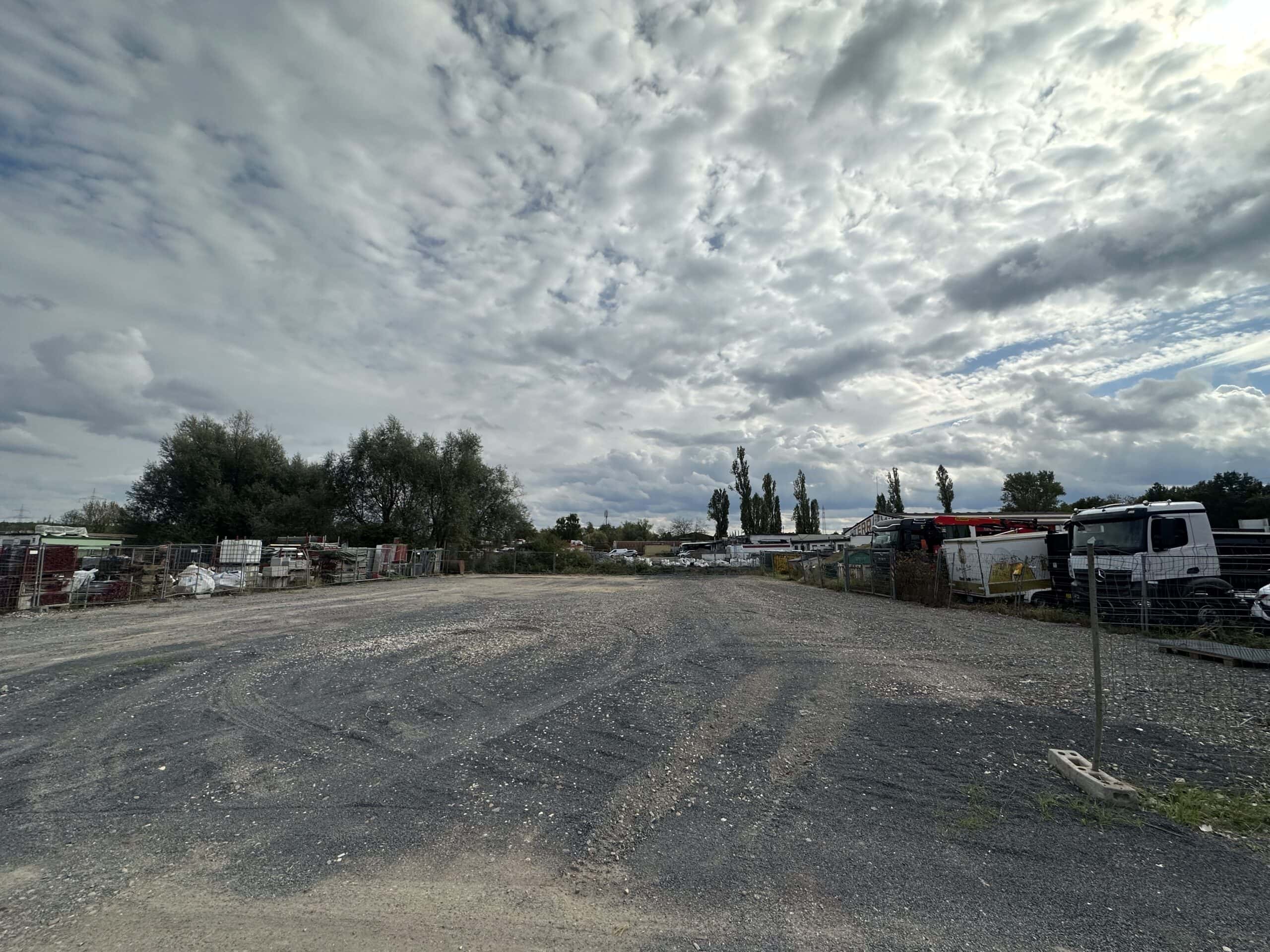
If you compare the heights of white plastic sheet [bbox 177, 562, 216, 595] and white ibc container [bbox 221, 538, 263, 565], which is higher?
white ibc container [bbox 221, 538, 263, 565]

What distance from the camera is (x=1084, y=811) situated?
4117 mm

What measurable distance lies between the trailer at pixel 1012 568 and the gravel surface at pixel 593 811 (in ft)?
27.5

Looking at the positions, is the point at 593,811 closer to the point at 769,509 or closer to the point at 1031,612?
the point at 1031,612

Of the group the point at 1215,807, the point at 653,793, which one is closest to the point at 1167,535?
the point at 1215,807

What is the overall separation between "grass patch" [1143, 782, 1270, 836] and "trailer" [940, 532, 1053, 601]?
13351mm

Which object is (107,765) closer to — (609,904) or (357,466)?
(609,904)

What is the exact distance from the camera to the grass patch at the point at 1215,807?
3908 millimetres

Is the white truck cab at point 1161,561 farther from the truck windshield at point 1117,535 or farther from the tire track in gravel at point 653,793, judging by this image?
the tire track in gravel at point 653,793

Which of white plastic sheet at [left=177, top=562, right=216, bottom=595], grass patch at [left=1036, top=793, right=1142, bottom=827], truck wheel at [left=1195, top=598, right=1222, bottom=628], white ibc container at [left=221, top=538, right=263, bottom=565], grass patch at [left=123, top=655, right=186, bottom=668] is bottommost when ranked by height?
grass patch at [left=1036, top=793, right=1142, bottom=827]

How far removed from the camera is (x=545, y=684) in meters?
7.86

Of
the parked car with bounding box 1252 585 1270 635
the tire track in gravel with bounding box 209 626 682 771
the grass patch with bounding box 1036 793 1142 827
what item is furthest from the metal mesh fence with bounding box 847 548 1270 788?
the tire track in gravel with bounding box 209 626 682 771

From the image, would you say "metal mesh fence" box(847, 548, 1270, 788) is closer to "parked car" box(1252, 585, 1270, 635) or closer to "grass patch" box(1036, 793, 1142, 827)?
"parked car" box(1252, 585, 1270, 635)

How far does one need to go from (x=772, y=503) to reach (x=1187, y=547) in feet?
195

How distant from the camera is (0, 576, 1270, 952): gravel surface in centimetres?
297
